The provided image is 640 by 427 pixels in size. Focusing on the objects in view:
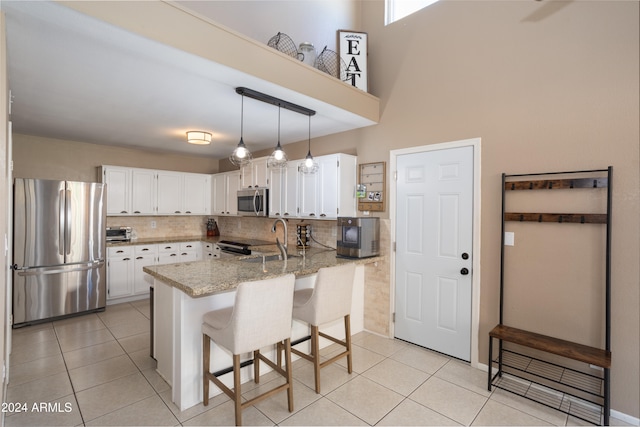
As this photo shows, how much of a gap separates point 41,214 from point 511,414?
208 inches

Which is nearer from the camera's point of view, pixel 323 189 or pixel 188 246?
pixel 323 189

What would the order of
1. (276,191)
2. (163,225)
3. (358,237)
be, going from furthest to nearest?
1. (163,225)
2. (276,191)
3. (358,237)

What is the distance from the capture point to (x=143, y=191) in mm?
5328

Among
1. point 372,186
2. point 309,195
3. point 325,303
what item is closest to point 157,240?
point 309,195

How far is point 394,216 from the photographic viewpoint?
139 inches

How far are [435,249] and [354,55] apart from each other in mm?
2353

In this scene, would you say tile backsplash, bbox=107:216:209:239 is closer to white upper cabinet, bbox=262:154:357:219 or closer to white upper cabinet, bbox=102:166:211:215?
white upper cabinet, bbox=102:166:211:215

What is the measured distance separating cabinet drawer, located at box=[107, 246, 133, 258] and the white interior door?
413 cm

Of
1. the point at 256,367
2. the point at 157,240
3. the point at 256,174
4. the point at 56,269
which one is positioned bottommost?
the point at 256,367

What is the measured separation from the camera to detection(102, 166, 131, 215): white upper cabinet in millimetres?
4965

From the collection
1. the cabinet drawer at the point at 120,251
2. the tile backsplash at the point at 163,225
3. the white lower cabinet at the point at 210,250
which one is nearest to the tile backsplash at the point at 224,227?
the tile backsplash at the point at 163,225

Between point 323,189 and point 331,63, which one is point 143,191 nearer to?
point 323,189

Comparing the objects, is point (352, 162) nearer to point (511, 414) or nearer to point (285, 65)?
point (285, 65)

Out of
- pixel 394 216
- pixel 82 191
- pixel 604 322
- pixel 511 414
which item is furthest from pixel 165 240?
pixel 604 322
